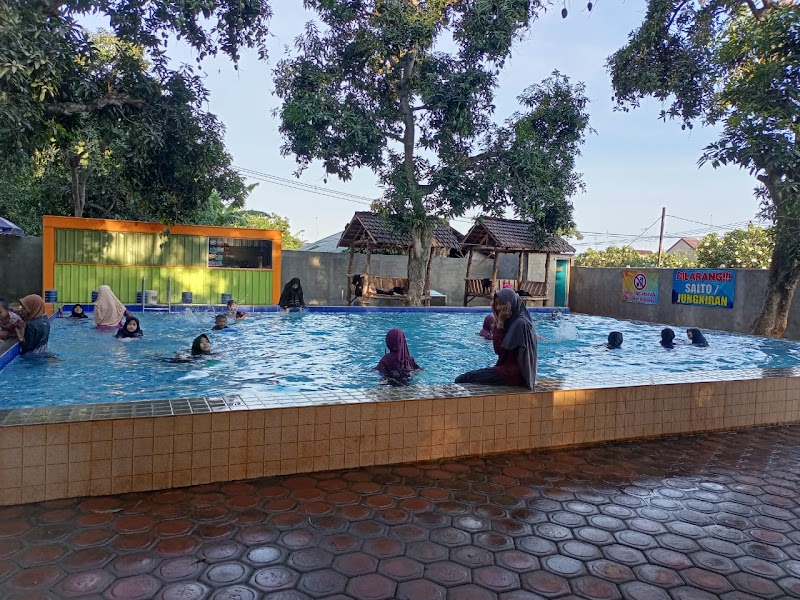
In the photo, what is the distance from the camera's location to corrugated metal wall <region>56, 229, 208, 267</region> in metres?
15.1

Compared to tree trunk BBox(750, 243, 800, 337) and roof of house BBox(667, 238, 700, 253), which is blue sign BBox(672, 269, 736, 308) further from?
roof of house BBox(667, 238, 700, 253)

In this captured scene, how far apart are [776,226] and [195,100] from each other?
10.7 meters

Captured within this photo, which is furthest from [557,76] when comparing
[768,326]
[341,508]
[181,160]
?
[341,508]

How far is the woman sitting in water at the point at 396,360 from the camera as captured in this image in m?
6.87

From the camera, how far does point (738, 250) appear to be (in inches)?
876

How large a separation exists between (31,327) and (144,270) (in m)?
8.08

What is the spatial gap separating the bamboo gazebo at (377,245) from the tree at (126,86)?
333 inches

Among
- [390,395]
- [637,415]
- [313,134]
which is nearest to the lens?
[390,395]

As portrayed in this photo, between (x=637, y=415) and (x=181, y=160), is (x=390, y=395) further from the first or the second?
(x=181, y=160)

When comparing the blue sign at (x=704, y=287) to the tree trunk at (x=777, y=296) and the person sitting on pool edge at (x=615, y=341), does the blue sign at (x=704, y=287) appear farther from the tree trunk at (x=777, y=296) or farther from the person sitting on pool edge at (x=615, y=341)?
the person sitting on pool edge at (x=615, y=341)

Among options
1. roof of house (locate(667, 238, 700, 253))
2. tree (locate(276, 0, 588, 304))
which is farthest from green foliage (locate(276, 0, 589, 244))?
roof of house (locate(667, 238, 700, 253))

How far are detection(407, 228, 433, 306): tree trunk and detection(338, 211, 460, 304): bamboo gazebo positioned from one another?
1.00ft

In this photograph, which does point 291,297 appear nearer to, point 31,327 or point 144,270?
point 144,270

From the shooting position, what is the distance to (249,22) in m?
8.34
